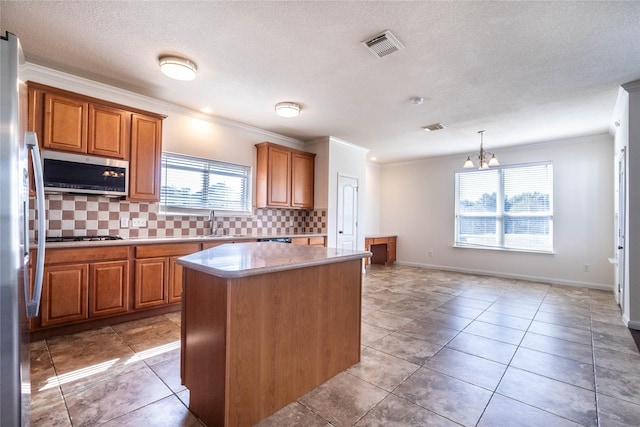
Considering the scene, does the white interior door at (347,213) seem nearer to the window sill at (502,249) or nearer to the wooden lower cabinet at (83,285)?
the window sill at (502,249)

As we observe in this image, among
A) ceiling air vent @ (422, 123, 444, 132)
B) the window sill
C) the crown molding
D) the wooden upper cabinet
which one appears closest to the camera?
the crown molding

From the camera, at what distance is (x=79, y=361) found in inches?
93.7

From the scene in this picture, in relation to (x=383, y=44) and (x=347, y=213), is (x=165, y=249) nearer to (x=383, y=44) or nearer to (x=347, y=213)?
(x=383, y=44)

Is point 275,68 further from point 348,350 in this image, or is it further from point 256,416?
point 256,416

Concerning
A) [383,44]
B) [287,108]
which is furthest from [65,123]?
[383,44]

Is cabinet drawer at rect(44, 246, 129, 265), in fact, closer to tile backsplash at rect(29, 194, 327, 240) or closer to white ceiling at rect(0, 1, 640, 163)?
tile backsplash at rect(29, 194, 327, 240)

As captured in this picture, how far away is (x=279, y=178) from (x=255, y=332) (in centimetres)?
359

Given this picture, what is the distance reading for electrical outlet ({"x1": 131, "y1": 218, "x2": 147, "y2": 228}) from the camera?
12.2 feet

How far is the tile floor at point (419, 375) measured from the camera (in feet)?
5.79

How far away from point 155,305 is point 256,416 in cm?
229

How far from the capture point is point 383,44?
2.50 m

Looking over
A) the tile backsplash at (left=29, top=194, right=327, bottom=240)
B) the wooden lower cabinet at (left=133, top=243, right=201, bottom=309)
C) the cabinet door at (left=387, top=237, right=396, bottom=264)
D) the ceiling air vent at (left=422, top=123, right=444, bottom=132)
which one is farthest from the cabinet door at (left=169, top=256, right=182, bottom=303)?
the cabinet door at (left=387, top=237, right=396, bottom=264)

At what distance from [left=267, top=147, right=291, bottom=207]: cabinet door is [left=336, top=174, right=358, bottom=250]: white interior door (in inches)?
43.7

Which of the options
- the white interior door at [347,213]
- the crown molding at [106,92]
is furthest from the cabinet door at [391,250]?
the crown molding at [106,92]
